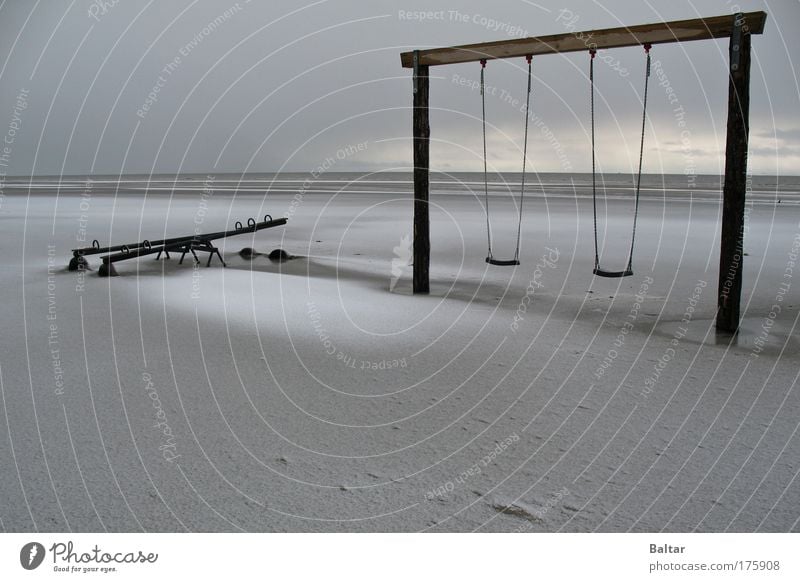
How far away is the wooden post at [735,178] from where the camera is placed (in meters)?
5.71

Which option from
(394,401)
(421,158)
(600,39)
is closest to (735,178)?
(600,39)

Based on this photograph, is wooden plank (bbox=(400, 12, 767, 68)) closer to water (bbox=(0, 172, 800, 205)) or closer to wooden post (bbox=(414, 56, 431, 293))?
wooden post (bbox=(414, 56, 431, 293))

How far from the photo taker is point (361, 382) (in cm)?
487

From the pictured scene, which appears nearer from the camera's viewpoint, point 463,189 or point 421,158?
point 421,158

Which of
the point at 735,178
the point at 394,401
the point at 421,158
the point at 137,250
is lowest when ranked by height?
the point at 394,401

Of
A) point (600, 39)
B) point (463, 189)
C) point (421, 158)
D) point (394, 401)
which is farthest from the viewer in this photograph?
point (463, 189)

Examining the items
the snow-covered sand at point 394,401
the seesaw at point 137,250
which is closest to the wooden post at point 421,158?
A: the snow-covered sand at point 394,401

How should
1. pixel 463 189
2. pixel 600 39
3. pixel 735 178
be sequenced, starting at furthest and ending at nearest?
pixel 463 189 < pixel 600 39 < pixel 735 178

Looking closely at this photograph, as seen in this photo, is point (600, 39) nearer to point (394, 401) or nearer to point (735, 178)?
point (735, 178)

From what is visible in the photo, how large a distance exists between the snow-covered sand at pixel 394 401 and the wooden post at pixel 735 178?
0.35m

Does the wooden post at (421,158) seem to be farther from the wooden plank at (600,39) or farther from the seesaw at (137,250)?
the seesaw at (137,250)

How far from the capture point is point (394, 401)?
450 cm

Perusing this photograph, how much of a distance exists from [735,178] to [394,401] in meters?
3.51

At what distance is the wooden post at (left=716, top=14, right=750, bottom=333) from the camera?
225 inches
